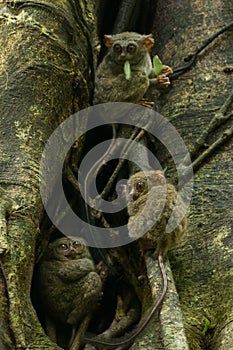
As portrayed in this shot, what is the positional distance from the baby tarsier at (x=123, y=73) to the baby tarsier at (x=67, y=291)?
146 cm

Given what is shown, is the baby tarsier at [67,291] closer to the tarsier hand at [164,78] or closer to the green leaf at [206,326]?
the green leaf at [206,326]

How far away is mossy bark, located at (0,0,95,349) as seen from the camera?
3.46 m

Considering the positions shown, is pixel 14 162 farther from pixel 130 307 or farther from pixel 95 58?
pixel 95 58

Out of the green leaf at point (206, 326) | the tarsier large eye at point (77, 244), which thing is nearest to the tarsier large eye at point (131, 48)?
the tarsier large eye at point (77, 244)

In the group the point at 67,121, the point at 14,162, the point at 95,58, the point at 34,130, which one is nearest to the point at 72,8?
the point at 95,58

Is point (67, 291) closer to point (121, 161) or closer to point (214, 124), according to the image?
point (121, 161)

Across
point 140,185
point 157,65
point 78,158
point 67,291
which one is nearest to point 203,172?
point 140,185

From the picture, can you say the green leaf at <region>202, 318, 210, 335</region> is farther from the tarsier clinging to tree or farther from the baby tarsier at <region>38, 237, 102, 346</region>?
the baby tarsier at <region>38, 237, 102, 346</region>

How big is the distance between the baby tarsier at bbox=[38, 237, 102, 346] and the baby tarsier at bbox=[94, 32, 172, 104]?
1461 millimetres

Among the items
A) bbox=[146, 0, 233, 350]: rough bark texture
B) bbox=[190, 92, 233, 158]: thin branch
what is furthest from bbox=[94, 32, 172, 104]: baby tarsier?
bbox=[190, 92, 233, 158]: thin branch

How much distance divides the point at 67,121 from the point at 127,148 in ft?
1.60

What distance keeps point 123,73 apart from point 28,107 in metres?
1.10

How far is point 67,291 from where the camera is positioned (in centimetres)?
397

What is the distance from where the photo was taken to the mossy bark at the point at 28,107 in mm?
3459
